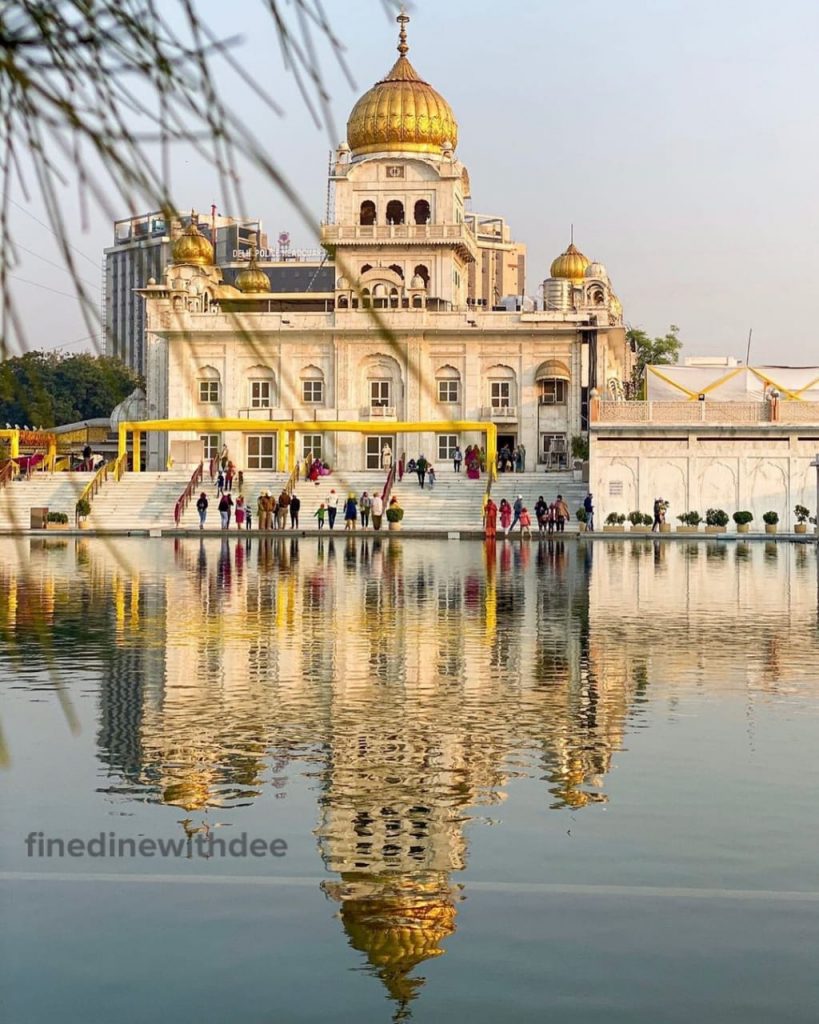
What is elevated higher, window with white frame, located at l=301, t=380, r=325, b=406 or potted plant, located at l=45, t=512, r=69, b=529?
window with white frame, located at l=301, t=380, r=325, b=406

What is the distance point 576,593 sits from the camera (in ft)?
72.5

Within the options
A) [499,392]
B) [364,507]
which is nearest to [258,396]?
[499,392]

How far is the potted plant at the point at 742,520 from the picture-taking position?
157 ft

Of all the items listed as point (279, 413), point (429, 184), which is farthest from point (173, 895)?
point (429, 184)

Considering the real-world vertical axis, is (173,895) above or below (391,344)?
below

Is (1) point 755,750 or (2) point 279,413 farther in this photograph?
(2) point 279,413

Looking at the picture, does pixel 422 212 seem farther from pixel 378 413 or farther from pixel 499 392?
pixel 378 413

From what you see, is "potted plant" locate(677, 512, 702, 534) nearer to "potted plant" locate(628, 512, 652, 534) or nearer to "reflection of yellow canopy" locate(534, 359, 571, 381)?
"potted plant" locate(628, 512, 652, 534)

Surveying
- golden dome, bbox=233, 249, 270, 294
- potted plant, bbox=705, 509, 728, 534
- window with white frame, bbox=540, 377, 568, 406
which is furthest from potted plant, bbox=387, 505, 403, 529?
window with white frame, bbox=540, 377, 568, 406

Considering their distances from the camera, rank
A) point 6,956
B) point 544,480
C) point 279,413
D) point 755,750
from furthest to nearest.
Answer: point 279,413 → point 544,480 → point 755,750 → point 6,956

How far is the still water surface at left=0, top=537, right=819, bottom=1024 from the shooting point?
5.10 metres

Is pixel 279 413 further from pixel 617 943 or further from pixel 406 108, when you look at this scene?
pixel 617 943

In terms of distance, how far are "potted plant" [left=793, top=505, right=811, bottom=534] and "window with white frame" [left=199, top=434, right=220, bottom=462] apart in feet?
75.3

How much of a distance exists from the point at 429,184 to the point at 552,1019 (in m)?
62.6
